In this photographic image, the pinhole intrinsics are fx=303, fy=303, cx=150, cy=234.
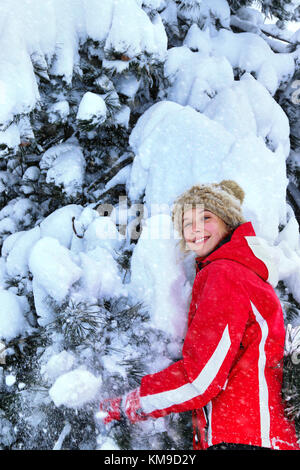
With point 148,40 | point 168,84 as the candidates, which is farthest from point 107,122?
point 168,84

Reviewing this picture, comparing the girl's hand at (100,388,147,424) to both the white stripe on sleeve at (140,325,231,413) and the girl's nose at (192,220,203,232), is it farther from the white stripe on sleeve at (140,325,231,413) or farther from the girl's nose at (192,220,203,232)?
the girl's nose at (192,220,203,232)

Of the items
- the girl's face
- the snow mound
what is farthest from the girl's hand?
the snow mound

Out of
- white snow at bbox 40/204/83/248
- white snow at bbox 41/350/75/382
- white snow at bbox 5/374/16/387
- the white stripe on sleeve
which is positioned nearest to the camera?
the white stripe on sleeve

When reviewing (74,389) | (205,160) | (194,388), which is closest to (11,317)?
(74,389)

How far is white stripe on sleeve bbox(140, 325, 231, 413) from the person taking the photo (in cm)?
132

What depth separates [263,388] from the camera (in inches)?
53.9

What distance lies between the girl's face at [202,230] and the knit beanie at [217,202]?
3cm

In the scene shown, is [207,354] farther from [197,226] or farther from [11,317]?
[11,317]

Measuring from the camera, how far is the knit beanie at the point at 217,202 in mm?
1729

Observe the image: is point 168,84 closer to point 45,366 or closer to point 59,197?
point 59,197

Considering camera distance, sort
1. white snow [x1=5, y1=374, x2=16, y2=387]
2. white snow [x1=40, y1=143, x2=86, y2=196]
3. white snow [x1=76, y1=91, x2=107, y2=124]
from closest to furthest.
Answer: white snow [x1=5, y1=374, x2=16, y2=387] → white snow [x1=76, y1=91, x2=107, y2=124] → white snow [x1=40, y1=143, x2=86, y2=196]

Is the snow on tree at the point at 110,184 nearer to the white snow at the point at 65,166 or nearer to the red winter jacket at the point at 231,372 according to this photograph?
the white snow at the point at 65,166

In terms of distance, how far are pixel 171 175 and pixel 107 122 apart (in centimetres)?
68

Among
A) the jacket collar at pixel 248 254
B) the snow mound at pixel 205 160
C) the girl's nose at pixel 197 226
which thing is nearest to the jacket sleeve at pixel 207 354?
the jacket collar at pixel 248 254
